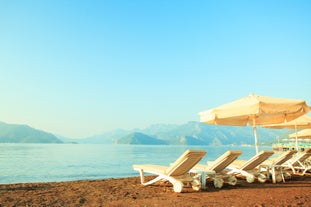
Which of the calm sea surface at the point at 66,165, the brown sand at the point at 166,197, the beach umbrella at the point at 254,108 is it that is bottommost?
the calm sea surface at the point at 66,165

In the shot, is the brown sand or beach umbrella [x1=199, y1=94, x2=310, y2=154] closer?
the brown sand

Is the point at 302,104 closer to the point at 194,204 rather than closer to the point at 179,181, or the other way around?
the point at 179,181

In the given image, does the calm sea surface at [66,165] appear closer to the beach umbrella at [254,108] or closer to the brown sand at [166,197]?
the brown sand at [166,197]

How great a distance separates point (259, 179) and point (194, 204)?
3.86 m

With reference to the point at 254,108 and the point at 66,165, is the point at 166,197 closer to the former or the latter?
the point at 254,108

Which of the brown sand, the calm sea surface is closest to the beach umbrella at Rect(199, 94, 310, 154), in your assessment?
the brown sand

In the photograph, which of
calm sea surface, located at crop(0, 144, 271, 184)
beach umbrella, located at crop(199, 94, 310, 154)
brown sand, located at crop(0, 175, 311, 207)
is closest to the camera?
brown sand, located at crop(0, 175, 311, 207)

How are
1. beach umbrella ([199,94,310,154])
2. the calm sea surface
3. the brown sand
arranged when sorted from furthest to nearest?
the calm sea surface, beach umbrella ([199,94,310,154]), the brown sand

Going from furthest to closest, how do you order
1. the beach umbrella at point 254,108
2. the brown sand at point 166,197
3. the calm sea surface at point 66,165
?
1. the calm sea surface at point 66,165
2. the beach umbrella at point 254,108
3. the brown sand at point 166,197

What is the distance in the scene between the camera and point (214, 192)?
638 cm

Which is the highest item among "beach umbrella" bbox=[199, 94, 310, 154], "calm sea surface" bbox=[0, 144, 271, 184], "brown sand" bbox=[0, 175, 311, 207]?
"beach umbrella" bbox=[199, 94, 310, 154]

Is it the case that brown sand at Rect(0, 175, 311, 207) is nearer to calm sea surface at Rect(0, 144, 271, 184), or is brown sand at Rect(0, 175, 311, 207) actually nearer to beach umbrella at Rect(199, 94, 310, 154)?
beach umbrella at Rect(199, 94, 310, 154)

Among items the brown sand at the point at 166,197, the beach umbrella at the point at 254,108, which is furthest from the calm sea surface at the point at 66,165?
the beach umbrella at the point at 254,108

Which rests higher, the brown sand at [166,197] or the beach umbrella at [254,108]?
the beach umbrella at [254,108]
